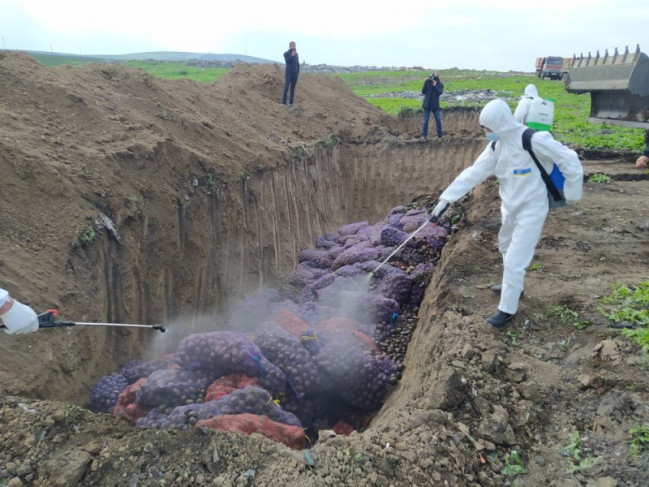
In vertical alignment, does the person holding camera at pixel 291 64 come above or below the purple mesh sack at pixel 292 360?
above

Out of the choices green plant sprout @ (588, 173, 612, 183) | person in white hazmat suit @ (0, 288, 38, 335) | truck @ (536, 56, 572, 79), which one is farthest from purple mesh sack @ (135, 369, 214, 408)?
truck @ (536, 56, 572, 79)

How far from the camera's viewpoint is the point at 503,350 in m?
4.11

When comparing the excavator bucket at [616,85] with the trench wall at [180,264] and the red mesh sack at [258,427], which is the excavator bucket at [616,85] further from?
the red mesh sack at [258,427]

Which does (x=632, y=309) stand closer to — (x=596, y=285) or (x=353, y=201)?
(x=596, y=285)

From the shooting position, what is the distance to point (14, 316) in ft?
10.9

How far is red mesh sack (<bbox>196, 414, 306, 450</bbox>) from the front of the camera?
3436 millimetres

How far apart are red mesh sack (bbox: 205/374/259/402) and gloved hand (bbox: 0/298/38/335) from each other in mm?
1519

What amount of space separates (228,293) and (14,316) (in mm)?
4313

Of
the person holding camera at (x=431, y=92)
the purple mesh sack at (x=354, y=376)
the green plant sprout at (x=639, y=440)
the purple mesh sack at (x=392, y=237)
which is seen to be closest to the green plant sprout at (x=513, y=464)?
the green plant sprout at (x=639, y=440)

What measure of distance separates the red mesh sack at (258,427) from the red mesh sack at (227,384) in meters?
0.51

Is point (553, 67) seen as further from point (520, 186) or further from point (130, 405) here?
point (130, 405)

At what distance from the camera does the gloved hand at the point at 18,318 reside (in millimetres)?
3297

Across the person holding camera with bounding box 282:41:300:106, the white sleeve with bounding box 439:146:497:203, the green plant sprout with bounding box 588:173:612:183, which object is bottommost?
the green plant sprout with bounding box 588:173:612:183

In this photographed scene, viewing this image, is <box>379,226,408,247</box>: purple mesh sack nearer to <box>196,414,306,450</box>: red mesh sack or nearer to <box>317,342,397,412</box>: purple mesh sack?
<box>317,342,397,412</box>: purple mesh sack
